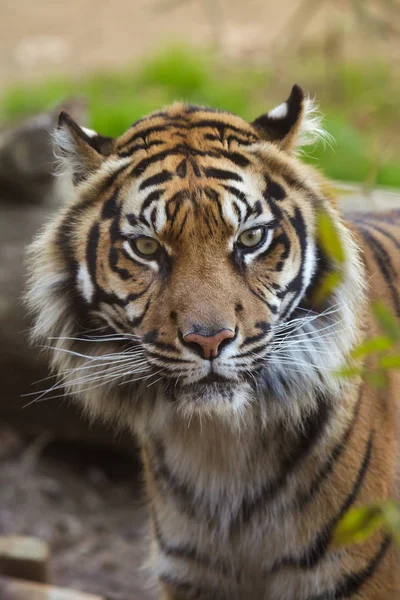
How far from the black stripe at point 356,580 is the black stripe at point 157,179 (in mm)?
946

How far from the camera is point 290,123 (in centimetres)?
213

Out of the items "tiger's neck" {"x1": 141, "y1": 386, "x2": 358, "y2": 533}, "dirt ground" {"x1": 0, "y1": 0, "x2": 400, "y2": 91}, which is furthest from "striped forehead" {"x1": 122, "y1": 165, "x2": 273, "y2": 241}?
"dirt ground" {"x1": 0, "y1": 0, "x2": 400, "y2": 91}

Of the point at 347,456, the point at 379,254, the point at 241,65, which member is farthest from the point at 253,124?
the point at 241,65

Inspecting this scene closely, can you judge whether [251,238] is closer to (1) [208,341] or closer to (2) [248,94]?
(1) [208,341]

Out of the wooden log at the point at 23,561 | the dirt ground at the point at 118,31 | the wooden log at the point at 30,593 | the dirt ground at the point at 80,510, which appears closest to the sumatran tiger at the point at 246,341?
the wooden log at the point at 30,593

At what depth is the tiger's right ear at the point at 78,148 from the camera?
2115 millimetres

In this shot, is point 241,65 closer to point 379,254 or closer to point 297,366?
point 379,254

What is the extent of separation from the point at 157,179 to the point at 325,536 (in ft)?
2.93

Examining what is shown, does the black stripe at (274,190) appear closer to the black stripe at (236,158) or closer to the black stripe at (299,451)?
the black stripe at (236,158)

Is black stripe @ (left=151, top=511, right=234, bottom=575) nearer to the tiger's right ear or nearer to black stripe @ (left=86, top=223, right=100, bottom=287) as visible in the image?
black stripe @ (left=86, top=223, right=100, bottom=287)

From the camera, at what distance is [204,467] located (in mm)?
2217

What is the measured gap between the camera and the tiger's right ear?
Result: 2.12 meters

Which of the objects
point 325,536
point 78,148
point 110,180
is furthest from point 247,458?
point 78,148

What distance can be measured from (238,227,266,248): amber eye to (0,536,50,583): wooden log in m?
1.23
